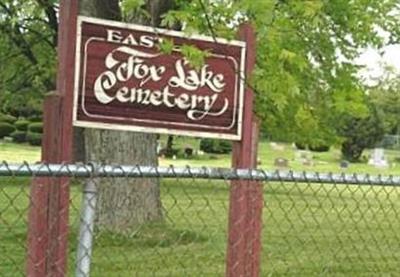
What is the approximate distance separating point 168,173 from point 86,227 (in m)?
0.43

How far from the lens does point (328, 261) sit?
31.5ft

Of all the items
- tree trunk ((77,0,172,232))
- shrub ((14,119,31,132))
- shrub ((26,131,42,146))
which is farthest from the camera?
shrub ((14,119,31,132))

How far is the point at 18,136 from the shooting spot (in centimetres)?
4862

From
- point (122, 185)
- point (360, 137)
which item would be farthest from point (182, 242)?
point (360, 137)

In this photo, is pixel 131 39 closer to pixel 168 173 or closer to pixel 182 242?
pixel 168 173

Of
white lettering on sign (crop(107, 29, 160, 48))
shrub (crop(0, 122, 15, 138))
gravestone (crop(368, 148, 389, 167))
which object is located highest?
white lettering on sign (crop(107, 29, 160, 48))

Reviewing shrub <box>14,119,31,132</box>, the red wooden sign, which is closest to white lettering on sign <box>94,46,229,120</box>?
the red wooden sign

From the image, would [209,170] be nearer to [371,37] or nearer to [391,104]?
[371,37]

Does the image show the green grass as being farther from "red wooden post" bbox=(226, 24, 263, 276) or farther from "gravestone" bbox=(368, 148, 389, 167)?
"gravestone" bbox=(368, 148, 389, 167)

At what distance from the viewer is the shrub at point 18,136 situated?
158 feet

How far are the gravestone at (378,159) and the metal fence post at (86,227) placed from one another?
1708 inches

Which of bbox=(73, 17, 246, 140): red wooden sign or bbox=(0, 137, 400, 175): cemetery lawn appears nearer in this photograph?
bbox=(73, 17, 246, 140): red wooden sign

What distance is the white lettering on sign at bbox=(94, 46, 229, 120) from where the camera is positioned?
5.57 m

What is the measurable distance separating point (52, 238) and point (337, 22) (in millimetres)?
4862
